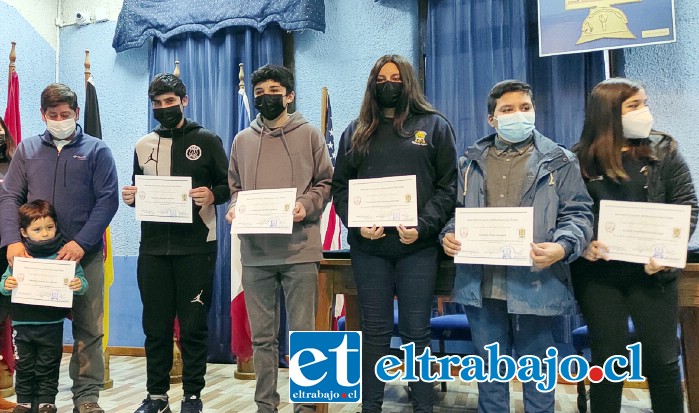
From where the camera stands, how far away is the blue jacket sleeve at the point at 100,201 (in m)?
2.44

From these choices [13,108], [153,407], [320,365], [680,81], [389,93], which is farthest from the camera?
[13,108]

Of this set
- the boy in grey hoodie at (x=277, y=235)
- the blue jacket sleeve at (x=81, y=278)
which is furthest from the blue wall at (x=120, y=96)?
the boy in grey hoodie at (x=277, y=235)

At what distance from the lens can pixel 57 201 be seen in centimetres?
249

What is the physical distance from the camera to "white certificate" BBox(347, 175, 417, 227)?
2.00 metres

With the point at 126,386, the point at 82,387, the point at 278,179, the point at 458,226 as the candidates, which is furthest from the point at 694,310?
the point at 126,386

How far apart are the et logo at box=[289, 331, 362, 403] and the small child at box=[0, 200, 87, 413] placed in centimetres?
106

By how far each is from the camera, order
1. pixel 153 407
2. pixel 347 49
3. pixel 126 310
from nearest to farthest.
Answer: pixel 153 407
pixel 347 49
pixel 126 310

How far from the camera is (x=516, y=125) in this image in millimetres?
2004

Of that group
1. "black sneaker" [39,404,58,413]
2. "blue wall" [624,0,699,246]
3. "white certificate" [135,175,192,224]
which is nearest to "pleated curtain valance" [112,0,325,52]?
"white certificate" [135,175,192,224]

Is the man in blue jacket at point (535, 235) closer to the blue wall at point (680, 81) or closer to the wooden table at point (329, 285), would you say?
the wooden table at point (329, 285)

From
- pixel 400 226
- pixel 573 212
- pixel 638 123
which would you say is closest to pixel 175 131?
pixel 400 226

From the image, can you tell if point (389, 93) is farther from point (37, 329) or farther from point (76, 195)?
point (37, 329)

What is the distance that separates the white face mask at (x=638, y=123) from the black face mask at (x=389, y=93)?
0.86 m

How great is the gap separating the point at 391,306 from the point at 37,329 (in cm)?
163
